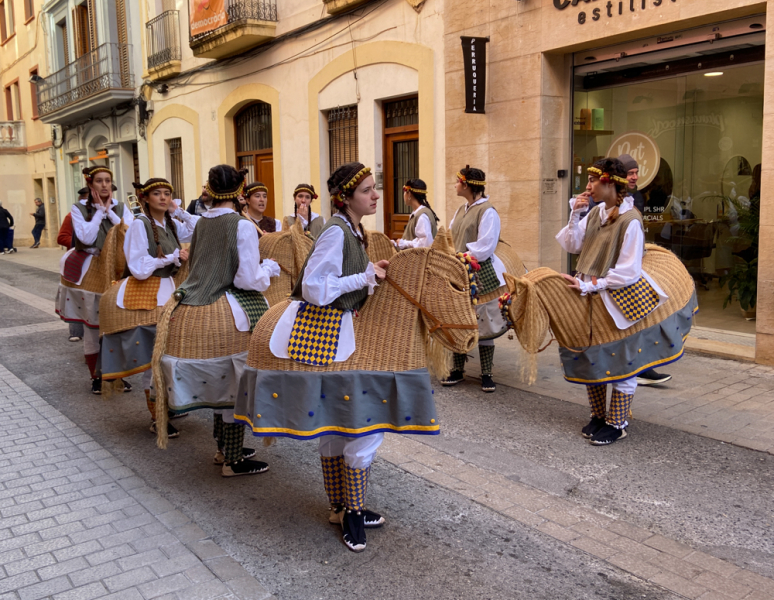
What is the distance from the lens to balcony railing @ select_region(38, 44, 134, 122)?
19.9 metres

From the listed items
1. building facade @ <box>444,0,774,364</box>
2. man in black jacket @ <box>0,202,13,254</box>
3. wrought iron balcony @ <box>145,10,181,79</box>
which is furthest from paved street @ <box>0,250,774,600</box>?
man in black jacket @ <box>0,202,13,254</box>

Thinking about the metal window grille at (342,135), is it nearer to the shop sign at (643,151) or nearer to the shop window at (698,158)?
the shop window at (698,158)

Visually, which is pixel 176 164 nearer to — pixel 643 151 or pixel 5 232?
pixel 5 232

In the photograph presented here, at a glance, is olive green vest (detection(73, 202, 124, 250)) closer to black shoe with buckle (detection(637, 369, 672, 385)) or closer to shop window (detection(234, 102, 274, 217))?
black shoe with buckle (detection(637, 369, 672, 385))

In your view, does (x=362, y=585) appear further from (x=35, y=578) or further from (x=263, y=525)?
(x=35, y=578)

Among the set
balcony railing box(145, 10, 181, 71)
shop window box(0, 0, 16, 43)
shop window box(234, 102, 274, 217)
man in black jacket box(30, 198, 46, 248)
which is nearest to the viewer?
shop window box(234, 102, 274, 217)

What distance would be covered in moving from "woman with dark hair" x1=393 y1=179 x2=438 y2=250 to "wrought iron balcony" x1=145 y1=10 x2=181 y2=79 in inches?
478

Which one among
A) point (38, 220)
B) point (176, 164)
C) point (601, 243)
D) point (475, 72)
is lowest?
point (601, 243)

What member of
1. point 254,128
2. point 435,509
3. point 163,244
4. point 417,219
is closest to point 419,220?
point 417,219

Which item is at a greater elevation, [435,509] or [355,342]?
[355,342]

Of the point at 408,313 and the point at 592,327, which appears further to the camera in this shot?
the point at 592,327

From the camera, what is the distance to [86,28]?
23.0 metres

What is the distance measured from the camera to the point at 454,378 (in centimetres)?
683

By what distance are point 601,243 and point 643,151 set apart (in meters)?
4.54
